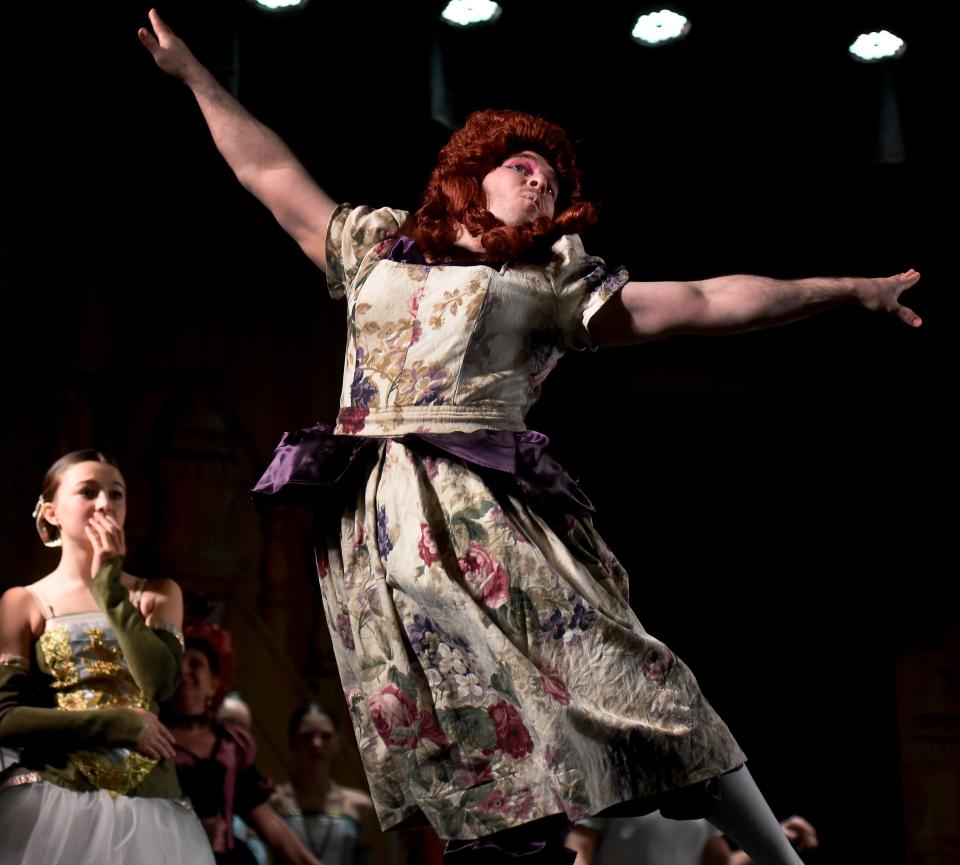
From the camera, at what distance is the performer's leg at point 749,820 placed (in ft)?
6.47

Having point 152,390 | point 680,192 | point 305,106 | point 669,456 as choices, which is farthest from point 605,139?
point 152,390

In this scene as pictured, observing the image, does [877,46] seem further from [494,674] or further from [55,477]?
[494,674]

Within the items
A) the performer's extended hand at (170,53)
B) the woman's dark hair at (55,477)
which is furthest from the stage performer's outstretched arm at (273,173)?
the woman's dark hair at (55,477)

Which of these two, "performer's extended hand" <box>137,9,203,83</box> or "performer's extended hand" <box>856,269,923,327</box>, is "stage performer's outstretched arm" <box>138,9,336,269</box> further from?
"performer's extended hand" <box>856,269,923,327</box>

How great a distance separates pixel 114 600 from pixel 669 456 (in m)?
2.99

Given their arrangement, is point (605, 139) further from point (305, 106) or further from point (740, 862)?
point (740, 862)

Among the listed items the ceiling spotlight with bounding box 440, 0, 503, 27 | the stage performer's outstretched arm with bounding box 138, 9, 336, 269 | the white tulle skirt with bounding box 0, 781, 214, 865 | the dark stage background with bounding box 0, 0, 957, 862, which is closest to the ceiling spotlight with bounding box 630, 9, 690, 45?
the dark stage background with bounding box 0, 0, 957, 862

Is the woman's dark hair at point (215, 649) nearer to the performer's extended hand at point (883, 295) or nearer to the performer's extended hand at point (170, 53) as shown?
the performer's extended hand at point (170, 53)

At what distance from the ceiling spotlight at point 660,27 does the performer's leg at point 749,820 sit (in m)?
2.84

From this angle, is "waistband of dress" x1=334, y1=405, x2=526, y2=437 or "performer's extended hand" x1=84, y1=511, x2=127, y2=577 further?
"performer's extended hand" x1=84, y1=511, x2=127, y2=577

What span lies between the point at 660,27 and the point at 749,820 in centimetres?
291

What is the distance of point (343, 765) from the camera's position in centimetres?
494

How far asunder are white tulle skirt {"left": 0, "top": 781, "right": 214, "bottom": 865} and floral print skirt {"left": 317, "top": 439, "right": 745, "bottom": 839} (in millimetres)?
1020

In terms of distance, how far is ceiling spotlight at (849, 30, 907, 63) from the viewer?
4.34 meters
